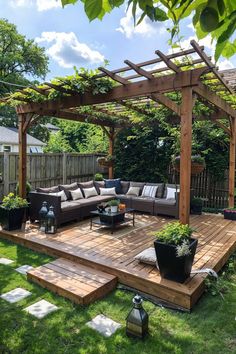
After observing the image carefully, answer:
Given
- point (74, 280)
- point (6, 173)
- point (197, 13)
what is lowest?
point (74, 280)

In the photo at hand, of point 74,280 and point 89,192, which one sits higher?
point 89,192

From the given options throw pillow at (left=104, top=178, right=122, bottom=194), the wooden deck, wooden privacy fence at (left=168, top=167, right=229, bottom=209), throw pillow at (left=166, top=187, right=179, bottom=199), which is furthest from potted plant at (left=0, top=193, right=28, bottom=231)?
wooden privacy fence at (left=168, top=167, right=229, bottom=209)

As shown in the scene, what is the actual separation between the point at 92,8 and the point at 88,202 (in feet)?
19.7

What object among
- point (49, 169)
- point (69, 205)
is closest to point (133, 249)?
point (69, 205)

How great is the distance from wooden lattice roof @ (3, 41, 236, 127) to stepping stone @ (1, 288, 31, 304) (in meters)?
3.33

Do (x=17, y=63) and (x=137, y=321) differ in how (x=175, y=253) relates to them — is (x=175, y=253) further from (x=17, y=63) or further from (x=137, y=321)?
(x=17, y=63)

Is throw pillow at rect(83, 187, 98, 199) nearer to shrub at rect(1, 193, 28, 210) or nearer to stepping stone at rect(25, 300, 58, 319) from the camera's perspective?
shrub at rect(1, 193, 28, 210)

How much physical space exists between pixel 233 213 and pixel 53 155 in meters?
5.54

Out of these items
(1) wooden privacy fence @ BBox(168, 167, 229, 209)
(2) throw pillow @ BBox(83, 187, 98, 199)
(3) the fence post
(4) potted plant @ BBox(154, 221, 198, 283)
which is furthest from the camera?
(1) wooden privacy fence @ BBox(168, 167, 229, 209)

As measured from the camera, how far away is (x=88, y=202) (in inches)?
266

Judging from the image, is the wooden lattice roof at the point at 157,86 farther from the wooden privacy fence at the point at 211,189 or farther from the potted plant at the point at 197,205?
the wooden privacy fence at the point at 211,189

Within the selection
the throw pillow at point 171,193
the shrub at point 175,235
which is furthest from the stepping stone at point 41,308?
the throw pillow at point 171,193

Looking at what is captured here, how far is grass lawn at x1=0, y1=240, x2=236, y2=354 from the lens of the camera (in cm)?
242

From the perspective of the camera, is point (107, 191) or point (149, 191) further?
point (107, 191)
